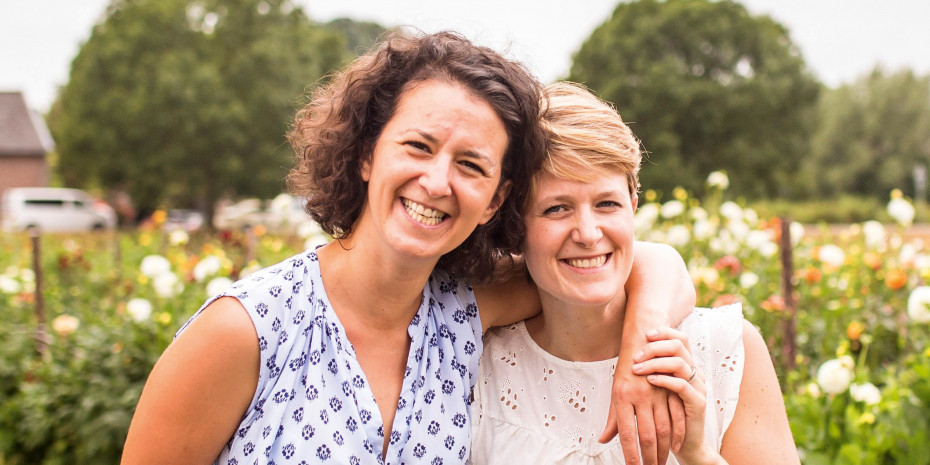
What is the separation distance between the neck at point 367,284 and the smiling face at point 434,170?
0.27 feet

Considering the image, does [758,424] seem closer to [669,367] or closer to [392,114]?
[669,367]

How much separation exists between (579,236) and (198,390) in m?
0.90

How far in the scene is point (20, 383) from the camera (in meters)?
4.00

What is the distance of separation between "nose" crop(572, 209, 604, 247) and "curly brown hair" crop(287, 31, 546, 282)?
0.16 meters

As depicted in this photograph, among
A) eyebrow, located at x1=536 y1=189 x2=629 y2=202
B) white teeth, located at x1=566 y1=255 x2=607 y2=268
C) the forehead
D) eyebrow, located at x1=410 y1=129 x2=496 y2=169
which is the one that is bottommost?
white teeth, located at x1=566 y1=255 x2=607 y2=268

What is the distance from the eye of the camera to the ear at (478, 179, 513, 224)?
73.4 inches

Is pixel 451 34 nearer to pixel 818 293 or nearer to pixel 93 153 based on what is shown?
pixel 818 293

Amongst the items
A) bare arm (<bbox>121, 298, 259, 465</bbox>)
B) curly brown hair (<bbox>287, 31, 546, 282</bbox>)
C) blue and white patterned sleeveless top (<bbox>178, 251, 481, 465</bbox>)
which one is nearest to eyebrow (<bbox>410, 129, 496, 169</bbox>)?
curly brown hair (<bbox>287, 31, 546, 282</bbox>)

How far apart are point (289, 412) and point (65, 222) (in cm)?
2583

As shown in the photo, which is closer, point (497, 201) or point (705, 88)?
point (497, 201)

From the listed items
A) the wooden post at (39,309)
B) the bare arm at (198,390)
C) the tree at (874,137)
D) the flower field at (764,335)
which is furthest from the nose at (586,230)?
the tree at (874,137)

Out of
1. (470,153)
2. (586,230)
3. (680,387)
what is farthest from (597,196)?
(680,387)

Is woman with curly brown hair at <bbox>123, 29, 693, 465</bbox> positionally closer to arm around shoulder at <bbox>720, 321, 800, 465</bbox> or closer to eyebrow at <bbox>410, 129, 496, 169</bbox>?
eyebrow at <bbox>410, 129, 496, 169</bbox>

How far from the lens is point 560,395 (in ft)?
6.70
